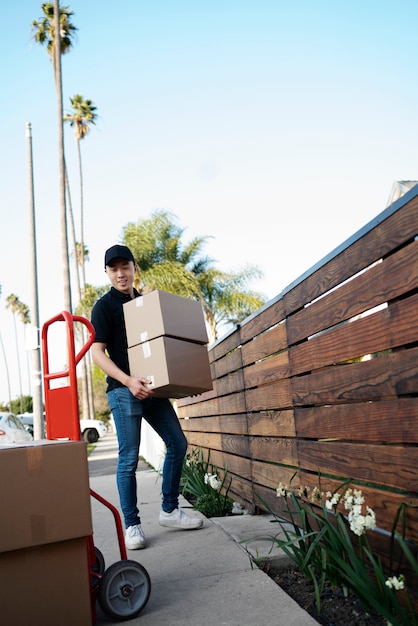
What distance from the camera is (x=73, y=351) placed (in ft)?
10.00

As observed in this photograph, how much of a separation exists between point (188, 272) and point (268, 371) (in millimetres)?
20136

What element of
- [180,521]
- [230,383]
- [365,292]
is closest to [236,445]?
[230,383]

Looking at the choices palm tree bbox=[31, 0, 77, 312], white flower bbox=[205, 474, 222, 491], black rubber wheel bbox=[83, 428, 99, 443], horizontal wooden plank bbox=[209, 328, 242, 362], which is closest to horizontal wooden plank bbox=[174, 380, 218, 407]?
horizontal wooden plank bbox=[209, 328, 242, 362]

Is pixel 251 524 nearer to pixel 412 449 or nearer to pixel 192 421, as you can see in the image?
pixel 412 449

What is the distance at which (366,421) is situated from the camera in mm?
2809

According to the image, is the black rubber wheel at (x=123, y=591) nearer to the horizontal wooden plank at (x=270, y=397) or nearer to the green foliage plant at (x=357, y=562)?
the green foliage plant at (x=357, y=562)

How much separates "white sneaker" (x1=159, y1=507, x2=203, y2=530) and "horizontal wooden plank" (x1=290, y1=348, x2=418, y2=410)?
141 cm

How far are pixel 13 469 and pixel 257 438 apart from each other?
8.40 ft

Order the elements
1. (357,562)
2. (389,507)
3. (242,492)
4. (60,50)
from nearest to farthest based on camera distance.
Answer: (357,562)
(389,507)
(242,492)
(60,50)

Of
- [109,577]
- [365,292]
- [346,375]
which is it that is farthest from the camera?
[346,375]

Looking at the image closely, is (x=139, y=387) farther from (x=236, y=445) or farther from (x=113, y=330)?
(x=236, y=445)

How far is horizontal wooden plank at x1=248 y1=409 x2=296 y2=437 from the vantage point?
12.9 feet

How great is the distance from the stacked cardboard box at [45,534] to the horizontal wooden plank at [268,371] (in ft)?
5.49

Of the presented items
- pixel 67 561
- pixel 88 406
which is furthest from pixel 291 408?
pixel 88 406
